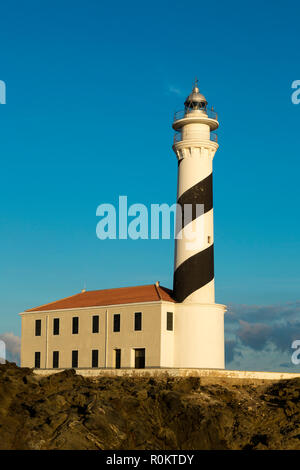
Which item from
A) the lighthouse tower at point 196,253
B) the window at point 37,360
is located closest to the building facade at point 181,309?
the lighthouse tower at point 196,253

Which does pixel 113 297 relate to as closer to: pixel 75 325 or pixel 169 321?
pixel 75 325

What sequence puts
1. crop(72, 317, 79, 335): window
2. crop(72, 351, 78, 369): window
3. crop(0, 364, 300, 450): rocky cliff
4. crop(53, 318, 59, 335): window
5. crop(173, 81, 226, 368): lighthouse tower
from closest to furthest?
crop(0, 364, 300, 450): rocky cliff, crop(173, 81, 226, 368): lighthouse tower, crop(72, 351, 78, 369): window, crop(72, 317, 79, 335): window, crop(53, 318, 59, 335): window

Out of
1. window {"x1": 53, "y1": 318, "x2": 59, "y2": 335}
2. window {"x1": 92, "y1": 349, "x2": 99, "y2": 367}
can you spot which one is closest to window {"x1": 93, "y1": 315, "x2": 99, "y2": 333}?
window {"x1": 92, "y1": 349, "x2": 99, "y2": 367}

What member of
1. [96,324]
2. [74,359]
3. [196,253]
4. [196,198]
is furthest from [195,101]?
[74,359]

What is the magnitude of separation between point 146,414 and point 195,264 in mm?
9727

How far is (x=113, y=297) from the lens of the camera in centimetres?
4084

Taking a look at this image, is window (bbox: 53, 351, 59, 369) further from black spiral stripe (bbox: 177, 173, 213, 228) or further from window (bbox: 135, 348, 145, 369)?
black spiral stripe (bbox: 177, 173, 213, 228)

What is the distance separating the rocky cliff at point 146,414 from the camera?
90.7 ft

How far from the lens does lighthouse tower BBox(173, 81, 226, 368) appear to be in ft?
122

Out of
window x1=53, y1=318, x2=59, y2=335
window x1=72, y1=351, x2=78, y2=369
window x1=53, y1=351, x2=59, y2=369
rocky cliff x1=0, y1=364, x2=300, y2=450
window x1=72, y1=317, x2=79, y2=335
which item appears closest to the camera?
rocky cliff x1=0, y1=364, x2=300, y2=450

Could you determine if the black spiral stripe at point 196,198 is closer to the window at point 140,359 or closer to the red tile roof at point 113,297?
the red tile roof at point 113,297

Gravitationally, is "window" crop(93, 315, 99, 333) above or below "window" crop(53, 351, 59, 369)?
above

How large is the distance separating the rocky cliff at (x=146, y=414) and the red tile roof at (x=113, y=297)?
215 inches

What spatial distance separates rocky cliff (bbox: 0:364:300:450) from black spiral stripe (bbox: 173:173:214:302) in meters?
5.26
